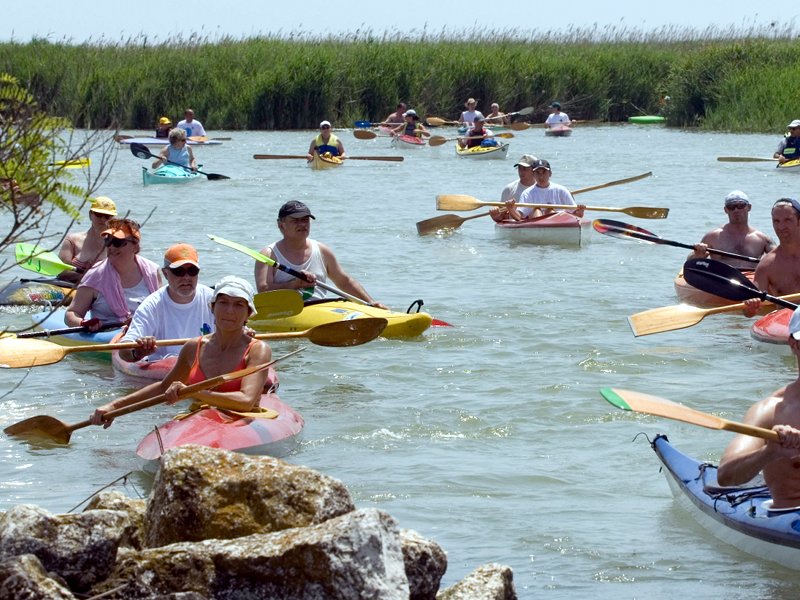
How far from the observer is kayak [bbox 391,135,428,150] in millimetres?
27938

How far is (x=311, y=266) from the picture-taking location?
8992 millimetres

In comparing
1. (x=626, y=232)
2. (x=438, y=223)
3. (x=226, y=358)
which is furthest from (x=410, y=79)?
(x=226, y=358)

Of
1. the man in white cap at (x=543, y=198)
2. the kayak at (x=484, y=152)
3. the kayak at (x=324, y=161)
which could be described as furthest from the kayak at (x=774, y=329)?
the kayak at (x=484, y=152)

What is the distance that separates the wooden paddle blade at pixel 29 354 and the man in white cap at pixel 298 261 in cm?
211

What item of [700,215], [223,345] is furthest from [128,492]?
[700,215]

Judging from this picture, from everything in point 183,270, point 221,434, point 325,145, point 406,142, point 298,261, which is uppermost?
point 183,270

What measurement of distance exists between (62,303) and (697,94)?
26668 mm

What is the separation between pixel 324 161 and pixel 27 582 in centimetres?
1984

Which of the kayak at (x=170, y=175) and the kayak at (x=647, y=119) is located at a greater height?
the kayak at (x=647, y=119)

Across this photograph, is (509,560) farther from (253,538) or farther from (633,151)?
(633,151)

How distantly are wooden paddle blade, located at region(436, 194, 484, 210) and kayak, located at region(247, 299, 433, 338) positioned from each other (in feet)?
17.9

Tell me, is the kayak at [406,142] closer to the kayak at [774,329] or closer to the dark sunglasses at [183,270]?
the kayak at [774,329]

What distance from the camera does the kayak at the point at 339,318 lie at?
871cm

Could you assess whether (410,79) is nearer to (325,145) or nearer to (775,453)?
(325,145)
